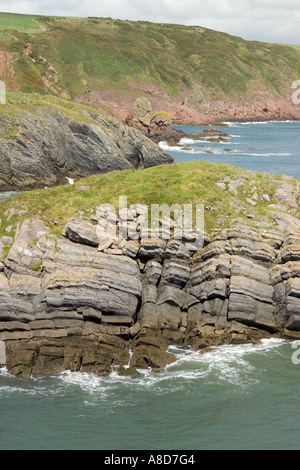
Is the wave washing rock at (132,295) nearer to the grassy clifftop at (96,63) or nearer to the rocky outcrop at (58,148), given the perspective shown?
the rocky outcrop at (58,148)

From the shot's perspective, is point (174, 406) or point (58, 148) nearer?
point (174, 406)

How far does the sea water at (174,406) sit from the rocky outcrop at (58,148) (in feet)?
124

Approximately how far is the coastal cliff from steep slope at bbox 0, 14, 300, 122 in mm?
99932

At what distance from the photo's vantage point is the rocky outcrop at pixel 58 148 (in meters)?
61.5

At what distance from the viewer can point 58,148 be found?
66.4 m

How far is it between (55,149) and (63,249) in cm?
3439

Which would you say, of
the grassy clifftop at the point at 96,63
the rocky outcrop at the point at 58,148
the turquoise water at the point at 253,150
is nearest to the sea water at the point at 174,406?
the rocky outcrop at the point at 58,148

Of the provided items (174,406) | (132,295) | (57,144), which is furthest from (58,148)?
(174,406)

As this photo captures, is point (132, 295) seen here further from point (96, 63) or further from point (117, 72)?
point (96, 63)

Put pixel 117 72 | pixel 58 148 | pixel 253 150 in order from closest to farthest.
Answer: pixel 58 148 < pixel 253 150 < pixel 117 72

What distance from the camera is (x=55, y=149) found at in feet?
216

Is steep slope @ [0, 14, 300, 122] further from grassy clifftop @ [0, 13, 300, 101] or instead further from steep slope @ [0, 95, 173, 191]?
steep slope @ [0, 95, 173, 191]

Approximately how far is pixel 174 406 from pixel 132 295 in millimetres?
9096
